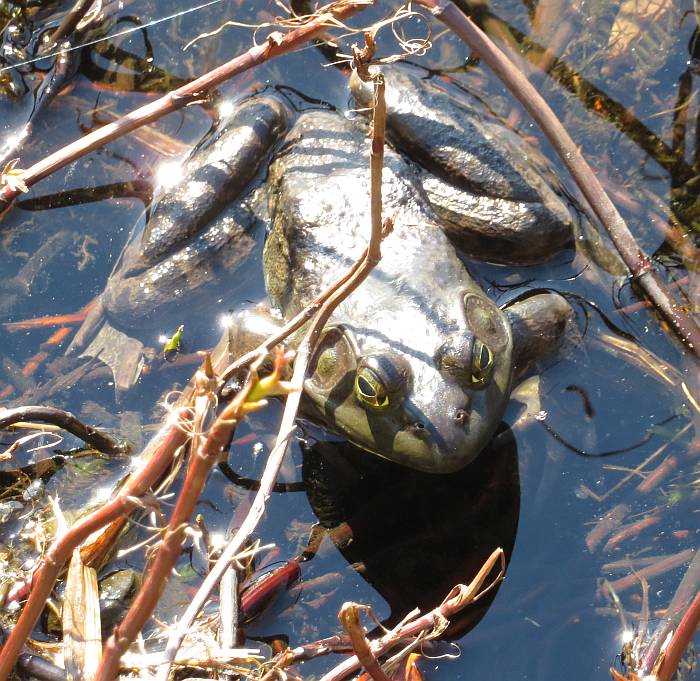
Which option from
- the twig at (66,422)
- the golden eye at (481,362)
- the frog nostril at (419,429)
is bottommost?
the twig at (66,422)

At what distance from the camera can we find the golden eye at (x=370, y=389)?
11.2 ft

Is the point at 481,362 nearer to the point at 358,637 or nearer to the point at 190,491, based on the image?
the point at 358,637

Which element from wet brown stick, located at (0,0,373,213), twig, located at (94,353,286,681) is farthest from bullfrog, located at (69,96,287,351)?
twig, located at (94,353,286,681)

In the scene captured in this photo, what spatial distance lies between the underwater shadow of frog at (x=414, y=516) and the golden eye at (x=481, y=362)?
0.73m

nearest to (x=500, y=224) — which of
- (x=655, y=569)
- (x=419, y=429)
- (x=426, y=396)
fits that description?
(x=426, y=396)

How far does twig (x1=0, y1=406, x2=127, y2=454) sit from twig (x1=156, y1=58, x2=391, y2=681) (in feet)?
4.35

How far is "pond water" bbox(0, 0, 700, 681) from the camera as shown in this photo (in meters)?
3.69

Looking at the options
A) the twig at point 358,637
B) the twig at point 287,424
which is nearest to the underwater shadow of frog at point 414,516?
the twig at point 358,637

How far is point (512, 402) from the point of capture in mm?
4195

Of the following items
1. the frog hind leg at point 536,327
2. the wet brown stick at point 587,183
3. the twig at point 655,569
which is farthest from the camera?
the frog hind leg at point 536,327

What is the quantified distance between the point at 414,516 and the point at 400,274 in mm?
1152

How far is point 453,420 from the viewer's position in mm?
3361

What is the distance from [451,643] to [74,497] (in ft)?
6.14

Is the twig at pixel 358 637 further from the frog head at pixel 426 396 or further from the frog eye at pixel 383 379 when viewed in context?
the frog eye at pixel 383 379
